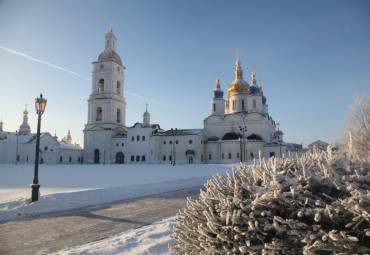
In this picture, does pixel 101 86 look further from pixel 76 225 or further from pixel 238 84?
pixel 76 225

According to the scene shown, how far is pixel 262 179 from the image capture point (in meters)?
2.87

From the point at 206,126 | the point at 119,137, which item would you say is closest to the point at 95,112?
the point at 119,137

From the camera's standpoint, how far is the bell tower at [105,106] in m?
55.8

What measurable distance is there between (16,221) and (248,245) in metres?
6.91

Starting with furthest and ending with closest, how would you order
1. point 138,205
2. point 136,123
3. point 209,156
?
point 136,123 < point 209,156 < point 138,205

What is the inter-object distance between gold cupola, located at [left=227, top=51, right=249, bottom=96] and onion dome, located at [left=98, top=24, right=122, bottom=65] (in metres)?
26.0

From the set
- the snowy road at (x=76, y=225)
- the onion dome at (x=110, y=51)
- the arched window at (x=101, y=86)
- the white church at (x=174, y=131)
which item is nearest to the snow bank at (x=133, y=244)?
the snowy road at (x=76, y=225)

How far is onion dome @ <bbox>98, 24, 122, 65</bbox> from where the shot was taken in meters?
56.8

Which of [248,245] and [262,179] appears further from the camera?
[262,179]

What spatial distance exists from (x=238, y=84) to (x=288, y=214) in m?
52.0

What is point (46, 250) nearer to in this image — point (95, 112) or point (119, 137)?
point (119, 137)

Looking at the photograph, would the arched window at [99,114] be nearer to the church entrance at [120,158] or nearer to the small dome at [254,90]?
the church entrance at [120,158]

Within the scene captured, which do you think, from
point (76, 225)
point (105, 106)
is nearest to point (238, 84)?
point (105, 106)

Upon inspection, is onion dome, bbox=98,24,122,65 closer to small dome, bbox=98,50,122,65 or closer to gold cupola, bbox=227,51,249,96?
small dome, bbox=98,50,122,65
